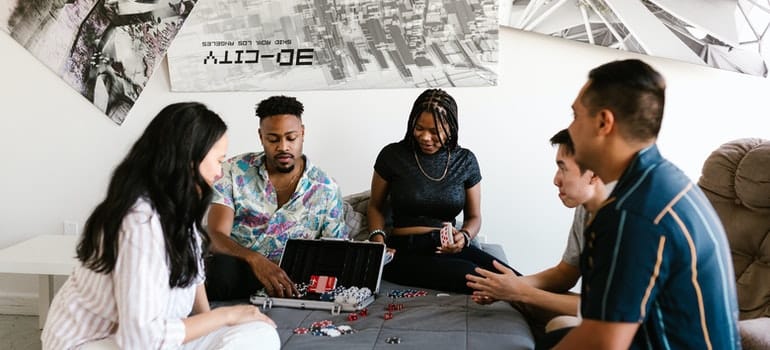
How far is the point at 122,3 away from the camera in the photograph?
324cm

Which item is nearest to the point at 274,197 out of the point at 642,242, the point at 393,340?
the point at 393,340

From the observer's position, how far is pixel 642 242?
121cm

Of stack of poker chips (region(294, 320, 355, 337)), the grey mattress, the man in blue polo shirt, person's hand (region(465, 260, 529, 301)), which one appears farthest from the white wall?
the man in blue polo shirt

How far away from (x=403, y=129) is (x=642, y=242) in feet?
6.49

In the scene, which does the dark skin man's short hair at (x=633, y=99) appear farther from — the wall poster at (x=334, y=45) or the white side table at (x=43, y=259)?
the white side table at (x=43, y=259)

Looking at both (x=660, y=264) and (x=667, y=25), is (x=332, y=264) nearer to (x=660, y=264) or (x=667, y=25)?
(x=660, y=264)

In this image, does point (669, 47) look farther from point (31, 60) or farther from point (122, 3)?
point (31, 60)

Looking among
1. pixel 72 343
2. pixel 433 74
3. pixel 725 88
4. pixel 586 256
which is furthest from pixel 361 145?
pixel 586 256

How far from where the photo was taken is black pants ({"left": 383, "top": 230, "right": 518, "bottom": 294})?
2477 millimetres

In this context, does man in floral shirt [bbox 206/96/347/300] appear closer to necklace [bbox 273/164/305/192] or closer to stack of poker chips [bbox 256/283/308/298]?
necklace [bbox 273/164/305/192]

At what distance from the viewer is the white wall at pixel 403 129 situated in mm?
2961

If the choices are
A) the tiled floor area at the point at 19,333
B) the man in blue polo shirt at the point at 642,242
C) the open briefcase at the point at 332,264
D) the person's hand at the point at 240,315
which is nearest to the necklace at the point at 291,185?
the open briefcase at the point at 332,264

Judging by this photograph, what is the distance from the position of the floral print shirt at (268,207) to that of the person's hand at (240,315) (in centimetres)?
74

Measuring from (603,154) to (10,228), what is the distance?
10.0 feet
